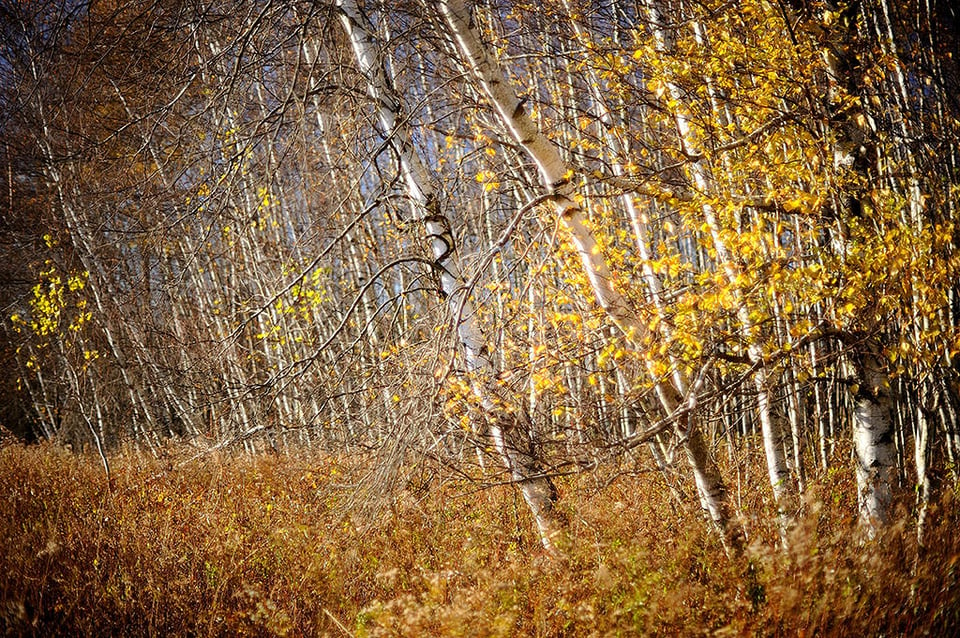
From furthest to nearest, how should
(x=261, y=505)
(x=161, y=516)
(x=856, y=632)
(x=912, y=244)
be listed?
(x=261, y=505), (x=161, y=516), (x=912, y=244), (x=856, y=632)

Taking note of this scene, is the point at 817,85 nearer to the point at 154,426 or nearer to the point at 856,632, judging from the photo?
the point at 856,632

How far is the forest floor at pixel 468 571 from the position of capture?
291cm

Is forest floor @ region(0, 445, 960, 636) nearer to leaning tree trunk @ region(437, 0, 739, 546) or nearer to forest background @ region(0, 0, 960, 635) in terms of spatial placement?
forest background @ region(0, 0, 960, 635)

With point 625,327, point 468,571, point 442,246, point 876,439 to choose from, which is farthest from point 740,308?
point 468,571

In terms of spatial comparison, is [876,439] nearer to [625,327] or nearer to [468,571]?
[625,327]

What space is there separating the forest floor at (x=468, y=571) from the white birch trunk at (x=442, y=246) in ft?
1.04

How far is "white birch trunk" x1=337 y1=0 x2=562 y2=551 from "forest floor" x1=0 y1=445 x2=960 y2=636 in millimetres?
318

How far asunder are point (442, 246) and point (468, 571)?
2270mm

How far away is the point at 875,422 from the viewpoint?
3.48 metres

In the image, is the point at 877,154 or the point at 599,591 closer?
the point at 599,591

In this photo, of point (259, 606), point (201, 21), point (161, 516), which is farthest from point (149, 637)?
point (201, 21)

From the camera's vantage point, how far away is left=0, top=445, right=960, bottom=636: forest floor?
291cm

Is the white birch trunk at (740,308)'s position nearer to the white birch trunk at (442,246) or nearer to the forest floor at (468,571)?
the forest floor at (468,571)

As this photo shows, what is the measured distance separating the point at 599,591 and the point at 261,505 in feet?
13.8
